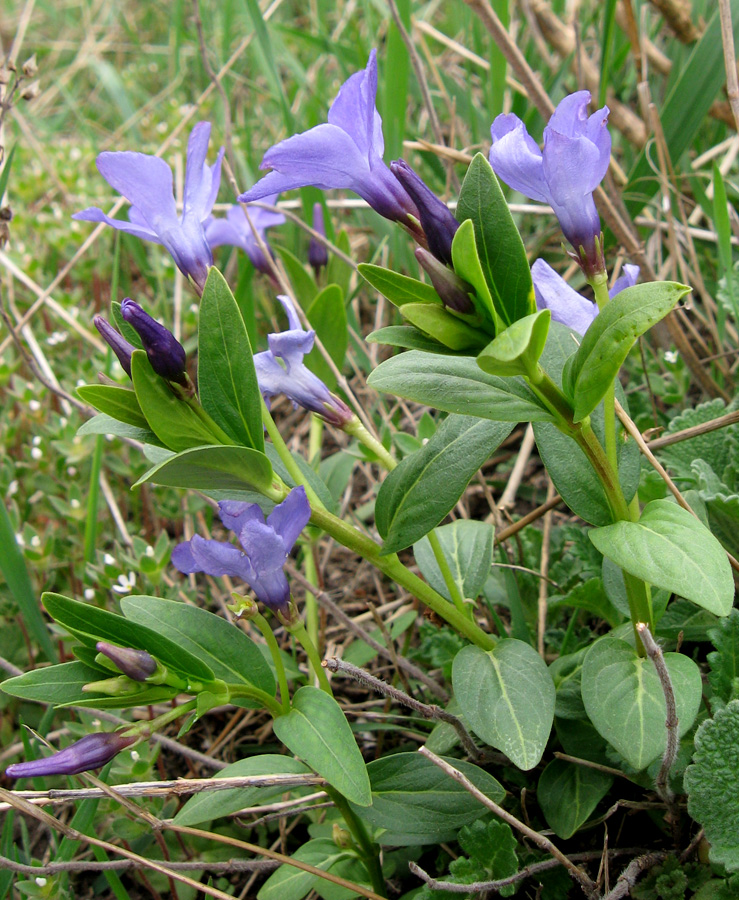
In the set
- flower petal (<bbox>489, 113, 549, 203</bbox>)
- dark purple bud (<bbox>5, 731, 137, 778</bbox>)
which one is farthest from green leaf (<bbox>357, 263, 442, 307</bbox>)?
dark purple bud (<bbox>5, 731, 137, 778</bbox>)

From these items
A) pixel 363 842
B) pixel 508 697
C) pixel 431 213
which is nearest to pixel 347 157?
pixel 431 213

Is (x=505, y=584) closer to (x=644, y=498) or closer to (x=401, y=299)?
(x=644, y=498)

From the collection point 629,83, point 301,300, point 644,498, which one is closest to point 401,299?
point 644,498

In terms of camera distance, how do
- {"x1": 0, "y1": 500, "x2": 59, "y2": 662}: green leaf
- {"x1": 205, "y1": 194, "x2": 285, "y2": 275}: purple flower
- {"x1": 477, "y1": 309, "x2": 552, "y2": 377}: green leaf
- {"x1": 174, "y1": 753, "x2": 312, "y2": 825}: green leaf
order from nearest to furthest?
1. {"x1": 477, "y1": 309, "x2": 552, "y2": 377}: green leaf
2. {"x1": 174, "y1": 753, "x2": 312, "y2": 825}: green leaf
3. {"x1": 0, "y1": 500, "x2": 59, "y2": 662}: green leaf
4. {"x1": 205, "y1": 194, "x2": 285, "y2": 275}: purple flower

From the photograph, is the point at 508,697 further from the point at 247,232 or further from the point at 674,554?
the point at 247,232

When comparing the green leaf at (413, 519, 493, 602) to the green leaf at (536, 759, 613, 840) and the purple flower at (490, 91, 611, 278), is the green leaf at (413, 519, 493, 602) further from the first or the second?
the purple flower at (490, 91, 611, 278)

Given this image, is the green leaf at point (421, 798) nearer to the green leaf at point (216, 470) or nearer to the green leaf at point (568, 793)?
the green leaf at point (568, 793)

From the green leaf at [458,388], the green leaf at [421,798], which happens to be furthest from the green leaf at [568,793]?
the green leaf at [458,388]
